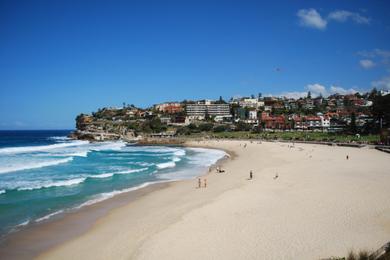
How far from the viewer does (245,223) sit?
12.9 metres

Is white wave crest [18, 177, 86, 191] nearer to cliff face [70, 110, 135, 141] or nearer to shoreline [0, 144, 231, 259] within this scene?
shoreline [0, 144, 231, 259]

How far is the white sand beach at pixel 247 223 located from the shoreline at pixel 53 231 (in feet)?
1.31

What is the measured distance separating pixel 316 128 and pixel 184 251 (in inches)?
3586

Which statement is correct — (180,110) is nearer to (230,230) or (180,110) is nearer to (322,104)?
(322,104)

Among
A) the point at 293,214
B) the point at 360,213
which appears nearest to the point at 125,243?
the point at 293,214

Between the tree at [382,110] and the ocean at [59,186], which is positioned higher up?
the tree at [382,110]

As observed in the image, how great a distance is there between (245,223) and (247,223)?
7 centimetres

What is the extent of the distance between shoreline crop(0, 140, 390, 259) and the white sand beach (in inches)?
1.1

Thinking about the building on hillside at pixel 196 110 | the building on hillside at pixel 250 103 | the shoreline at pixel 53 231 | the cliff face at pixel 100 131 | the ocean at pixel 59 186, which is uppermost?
the building on hillside at pixel 250 103

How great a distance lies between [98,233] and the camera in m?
13.1

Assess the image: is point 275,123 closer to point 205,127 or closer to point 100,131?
point 205,127

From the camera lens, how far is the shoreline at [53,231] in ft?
37.7

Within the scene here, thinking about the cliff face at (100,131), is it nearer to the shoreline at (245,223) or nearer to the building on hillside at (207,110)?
the building on hillside at (207,110)

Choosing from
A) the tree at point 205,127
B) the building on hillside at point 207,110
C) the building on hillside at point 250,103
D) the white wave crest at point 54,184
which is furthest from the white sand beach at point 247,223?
the building on hillside at point 250,103
